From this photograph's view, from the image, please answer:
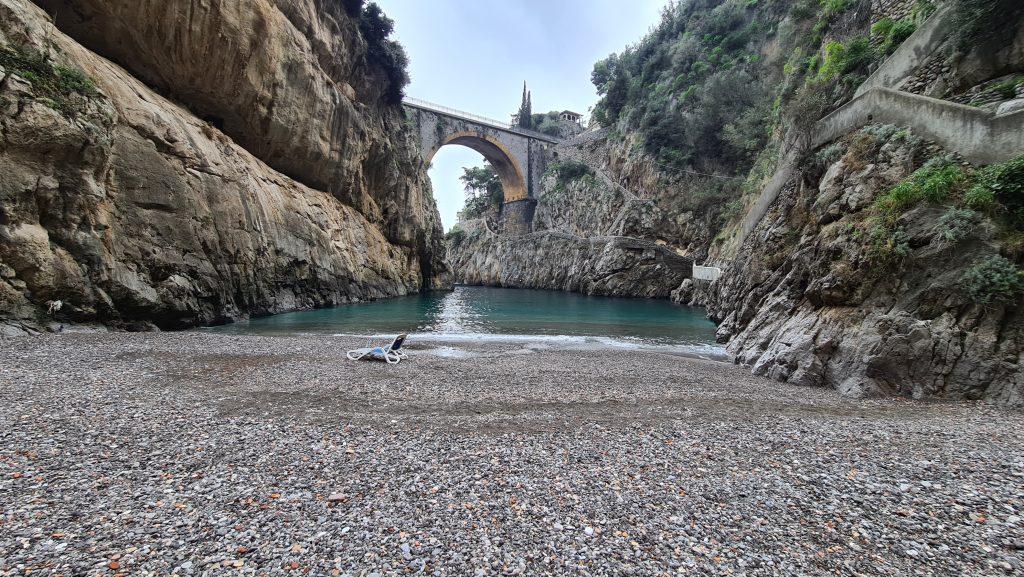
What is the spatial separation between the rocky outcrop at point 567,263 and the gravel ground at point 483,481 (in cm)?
3387

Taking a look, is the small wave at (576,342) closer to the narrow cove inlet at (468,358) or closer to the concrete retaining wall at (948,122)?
the narrow cove inlet at (468,358)

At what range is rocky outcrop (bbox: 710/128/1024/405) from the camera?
6.55 meters

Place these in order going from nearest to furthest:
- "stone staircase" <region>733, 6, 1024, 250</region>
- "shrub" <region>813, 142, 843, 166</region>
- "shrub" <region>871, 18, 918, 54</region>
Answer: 1. "stone staircase" <region>733, 6, 1024, 250</region>
2. "shrub" <region>813, 142, 843, 166</region>
3. "shrub" <region>871, 18, 918, 54</region>

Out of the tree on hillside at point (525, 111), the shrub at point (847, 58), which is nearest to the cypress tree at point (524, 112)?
the tree on hillside at point (525, 111)

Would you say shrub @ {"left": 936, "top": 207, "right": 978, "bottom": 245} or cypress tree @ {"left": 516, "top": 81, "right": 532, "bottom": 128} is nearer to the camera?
A: shrub @ {"left": 936, "top": 207, "right": 978, "bottom": 245}

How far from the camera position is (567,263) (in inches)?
1965

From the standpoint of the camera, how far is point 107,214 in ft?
37.4

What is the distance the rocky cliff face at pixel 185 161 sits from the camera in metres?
9.49

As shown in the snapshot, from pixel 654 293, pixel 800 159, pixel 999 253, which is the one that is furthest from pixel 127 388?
pixel 654 293

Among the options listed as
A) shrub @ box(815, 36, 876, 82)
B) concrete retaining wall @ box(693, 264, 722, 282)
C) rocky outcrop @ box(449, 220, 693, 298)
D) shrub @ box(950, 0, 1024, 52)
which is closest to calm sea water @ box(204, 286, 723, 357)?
concrete retaining wall @ box(693, 264, 722, 282)

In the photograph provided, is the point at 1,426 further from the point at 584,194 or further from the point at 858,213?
the point at 584,194

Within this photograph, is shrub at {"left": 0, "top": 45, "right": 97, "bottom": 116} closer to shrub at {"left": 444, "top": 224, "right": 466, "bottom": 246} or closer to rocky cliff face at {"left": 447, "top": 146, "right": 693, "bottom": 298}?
rocky cliff face at {"left": 447, "top": 146, "right": 693, "bottom": 298}

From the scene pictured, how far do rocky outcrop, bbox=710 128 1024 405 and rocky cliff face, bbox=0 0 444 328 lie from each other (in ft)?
58.6

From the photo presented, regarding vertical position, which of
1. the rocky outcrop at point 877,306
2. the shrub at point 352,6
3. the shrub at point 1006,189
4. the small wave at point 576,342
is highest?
the shrub at point 352,6
